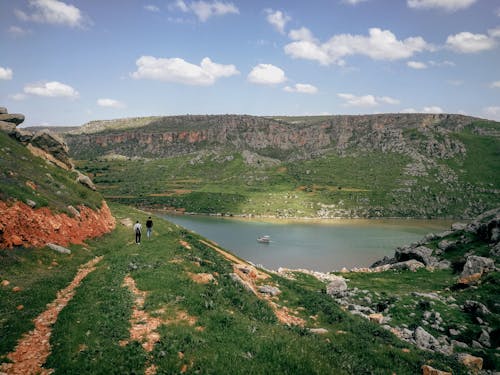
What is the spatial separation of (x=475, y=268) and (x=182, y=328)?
44.7 meters

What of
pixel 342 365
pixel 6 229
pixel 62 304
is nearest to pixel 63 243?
pixel 6 229

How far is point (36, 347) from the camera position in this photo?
46.4 feet

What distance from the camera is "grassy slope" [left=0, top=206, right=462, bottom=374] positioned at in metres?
13.1

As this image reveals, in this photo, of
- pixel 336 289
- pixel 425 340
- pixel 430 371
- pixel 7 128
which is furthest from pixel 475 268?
pixel 7 128

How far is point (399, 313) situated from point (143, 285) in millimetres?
25312

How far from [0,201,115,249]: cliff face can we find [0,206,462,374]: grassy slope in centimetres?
166

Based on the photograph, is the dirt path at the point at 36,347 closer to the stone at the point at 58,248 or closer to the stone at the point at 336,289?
the stone at the point at 58,248

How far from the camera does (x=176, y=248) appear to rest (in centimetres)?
3020

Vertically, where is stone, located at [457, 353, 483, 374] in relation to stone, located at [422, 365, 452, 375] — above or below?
below

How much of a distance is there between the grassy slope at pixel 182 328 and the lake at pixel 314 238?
53897 millimetres

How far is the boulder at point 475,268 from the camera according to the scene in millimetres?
40766

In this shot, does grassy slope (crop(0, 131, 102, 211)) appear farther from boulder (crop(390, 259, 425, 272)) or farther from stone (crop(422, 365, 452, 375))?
boulder (crop(390, 259, 425, 272))

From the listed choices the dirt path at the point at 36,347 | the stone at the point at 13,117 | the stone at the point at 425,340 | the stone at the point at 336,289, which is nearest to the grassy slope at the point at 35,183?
the stone at the point at 13,117

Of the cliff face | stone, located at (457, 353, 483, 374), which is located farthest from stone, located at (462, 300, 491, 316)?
the cliff face
